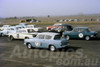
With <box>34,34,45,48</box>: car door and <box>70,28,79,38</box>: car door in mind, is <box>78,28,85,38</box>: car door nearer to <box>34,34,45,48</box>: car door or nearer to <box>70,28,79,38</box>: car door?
<box>70,28,79,38</box>: car door

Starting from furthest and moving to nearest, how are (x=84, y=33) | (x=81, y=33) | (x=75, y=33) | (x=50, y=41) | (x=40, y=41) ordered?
(x=75, y=33) → (x=81, y=33) → (x=84, y=33) → (x=40, y=41) → (x=50, y=41)

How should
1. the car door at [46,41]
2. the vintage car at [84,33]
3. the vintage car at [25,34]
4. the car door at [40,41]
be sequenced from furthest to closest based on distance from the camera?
the vintage car at [25,34] → the vintage car at [84,33] → the car door at [40,41] → the car door at [46,41]

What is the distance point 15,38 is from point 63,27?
25.0ft

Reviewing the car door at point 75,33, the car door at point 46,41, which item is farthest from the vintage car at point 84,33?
the car door at point 46,41

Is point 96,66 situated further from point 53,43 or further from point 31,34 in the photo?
point 31,34

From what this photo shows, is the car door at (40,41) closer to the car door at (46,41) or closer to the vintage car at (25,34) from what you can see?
the car door at (46,41)

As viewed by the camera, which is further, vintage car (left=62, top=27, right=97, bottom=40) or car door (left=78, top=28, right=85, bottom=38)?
car door (left=78, top=28, right=85, bottom=38)

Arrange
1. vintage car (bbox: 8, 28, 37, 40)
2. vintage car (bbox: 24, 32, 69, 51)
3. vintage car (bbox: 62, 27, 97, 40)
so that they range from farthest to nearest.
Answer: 1. vintage car (bbox: 8, 28, 37, 40)
2. vintage car (bbox: 62, 27, 97, 40)
3. vintage car (bbox: 24, 32, 69, 51)

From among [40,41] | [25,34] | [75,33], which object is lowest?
[25,34]

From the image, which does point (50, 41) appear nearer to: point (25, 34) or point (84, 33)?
point (84, 33)

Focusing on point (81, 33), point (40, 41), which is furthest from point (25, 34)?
point (81, 33)

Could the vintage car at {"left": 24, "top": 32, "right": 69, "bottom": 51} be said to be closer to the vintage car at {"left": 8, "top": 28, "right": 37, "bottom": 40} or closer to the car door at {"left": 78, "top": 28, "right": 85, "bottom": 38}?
the vintage car at {"left": 8, "top": 28, "right": 37, "bottom": 40}

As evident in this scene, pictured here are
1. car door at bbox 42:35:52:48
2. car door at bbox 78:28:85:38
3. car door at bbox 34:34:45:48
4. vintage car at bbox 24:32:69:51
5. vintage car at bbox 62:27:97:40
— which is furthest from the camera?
car door at bbox 78:28:85:38

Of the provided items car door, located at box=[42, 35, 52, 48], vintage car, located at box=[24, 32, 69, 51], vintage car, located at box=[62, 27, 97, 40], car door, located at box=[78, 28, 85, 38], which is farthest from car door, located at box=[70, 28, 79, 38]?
car door, located at box=[42, 35, 52, 48]
